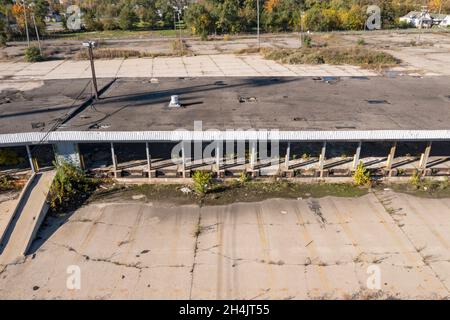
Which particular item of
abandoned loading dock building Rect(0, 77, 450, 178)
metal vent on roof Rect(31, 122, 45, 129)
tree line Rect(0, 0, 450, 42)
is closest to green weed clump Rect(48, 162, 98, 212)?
abandoned loading dock building Rect(0, 77, 450, 178)

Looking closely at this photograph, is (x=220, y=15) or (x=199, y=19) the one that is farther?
(x=220, y=15)

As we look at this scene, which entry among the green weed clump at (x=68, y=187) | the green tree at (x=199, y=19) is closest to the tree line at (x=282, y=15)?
the green tree at (x=199, y=19)

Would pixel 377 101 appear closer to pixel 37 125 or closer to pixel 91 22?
pixel 37 125

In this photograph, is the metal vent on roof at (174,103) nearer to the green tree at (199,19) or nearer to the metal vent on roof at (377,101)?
the metal vent on roof at (377,101)

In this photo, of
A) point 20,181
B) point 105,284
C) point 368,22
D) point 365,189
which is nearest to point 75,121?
point 20,181

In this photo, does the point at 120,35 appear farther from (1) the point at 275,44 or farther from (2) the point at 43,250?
(2) the point at 43,250

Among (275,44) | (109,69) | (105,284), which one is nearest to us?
(105,284)

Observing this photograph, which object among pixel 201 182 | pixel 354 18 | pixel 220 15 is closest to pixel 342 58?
pixel 220 15
